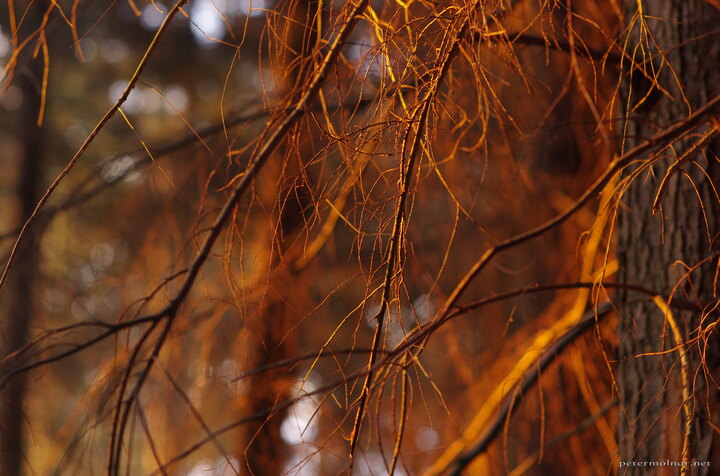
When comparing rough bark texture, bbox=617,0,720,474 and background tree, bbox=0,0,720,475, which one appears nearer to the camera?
background tree, bbox=0,0,720,475

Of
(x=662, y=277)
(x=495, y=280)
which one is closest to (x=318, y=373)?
(x=495, y=280)

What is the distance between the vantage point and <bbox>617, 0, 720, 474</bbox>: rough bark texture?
1.46m

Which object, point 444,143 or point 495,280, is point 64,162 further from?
point 444,143

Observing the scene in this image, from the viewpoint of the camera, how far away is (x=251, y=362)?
2.54 metres

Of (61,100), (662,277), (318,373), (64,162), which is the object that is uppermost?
(61,100)

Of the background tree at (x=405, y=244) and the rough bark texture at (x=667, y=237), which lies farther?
the rough bark texture at (x=667, y=237)

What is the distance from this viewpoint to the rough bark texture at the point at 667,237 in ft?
4.80

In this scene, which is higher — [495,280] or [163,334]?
[495,280]

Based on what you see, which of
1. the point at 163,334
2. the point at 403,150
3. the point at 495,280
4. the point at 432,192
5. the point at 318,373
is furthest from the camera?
the point at 318,373

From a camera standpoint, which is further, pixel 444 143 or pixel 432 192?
pixel 432 192

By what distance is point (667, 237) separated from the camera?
155cm

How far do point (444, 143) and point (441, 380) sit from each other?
270 centimetres

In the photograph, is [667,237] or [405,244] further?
[667,237]

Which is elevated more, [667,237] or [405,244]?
[667,237]
